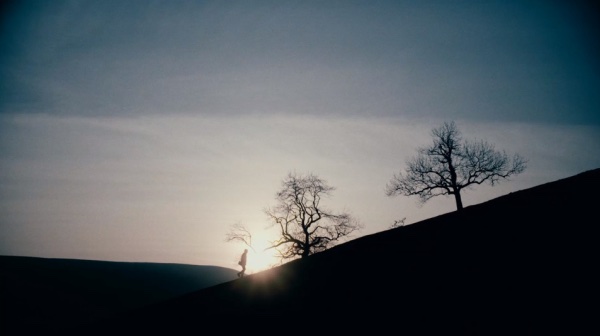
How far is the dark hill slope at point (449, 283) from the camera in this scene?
3.78m

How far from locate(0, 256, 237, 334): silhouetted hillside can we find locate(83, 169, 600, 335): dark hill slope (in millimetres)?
27504

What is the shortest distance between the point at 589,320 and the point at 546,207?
404 centimetres

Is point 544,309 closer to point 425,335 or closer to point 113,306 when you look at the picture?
point 425,335

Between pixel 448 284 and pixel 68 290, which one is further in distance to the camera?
pixel 68 290

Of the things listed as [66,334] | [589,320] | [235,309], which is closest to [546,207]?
[589,320]

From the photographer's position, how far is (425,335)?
12.8 feet

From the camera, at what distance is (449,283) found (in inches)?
196

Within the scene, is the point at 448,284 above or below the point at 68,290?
below

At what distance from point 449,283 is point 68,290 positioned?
49169 mm

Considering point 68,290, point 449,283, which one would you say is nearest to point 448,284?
point 449,283

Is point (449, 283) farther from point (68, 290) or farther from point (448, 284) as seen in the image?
point (68, 290)

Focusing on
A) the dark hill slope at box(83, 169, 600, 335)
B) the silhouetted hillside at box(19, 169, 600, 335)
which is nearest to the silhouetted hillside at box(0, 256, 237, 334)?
the silhouetted hillside at box(19, 169, 600, 335)

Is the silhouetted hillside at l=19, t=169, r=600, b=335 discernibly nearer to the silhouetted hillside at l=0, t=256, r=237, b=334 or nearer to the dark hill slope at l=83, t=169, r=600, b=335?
the dark hill slope at l=83, t=169, r=600, b=335

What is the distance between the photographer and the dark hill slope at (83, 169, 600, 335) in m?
3.78
